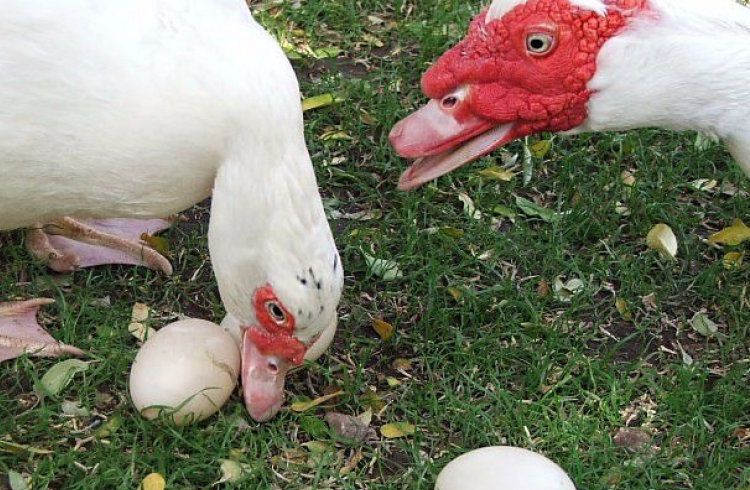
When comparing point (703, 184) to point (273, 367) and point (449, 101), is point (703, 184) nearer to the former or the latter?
point (449, 101)

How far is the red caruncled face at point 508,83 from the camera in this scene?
296cm

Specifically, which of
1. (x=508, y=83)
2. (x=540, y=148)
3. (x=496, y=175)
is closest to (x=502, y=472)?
(x=508, y=83)

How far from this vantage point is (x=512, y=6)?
→ 3041mm

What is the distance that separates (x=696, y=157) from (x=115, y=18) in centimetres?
257

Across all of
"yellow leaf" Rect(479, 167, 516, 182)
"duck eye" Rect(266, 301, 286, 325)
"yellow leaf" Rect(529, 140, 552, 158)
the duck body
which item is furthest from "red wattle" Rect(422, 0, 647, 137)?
"yellow leaf" Rect(529, 140, 552, 158)

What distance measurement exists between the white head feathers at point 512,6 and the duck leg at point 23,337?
1.69 meters

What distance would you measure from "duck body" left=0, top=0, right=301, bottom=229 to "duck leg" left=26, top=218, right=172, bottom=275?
2.90 ft

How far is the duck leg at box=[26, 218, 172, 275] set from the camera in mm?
3764

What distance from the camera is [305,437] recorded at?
3.35 meters

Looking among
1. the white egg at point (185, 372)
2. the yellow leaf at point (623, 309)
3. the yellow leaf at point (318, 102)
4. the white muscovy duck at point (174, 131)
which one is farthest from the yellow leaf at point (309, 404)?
the yellow leaf at point (318, 102)

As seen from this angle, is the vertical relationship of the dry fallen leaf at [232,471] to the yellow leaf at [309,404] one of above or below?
below

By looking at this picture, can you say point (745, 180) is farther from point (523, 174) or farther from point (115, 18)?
point (115, 18)

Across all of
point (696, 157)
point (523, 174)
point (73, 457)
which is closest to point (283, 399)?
point (73, 457)

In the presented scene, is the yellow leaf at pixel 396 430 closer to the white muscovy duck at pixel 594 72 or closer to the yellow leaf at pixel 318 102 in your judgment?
the white muscovy duck at pixel 594 72
